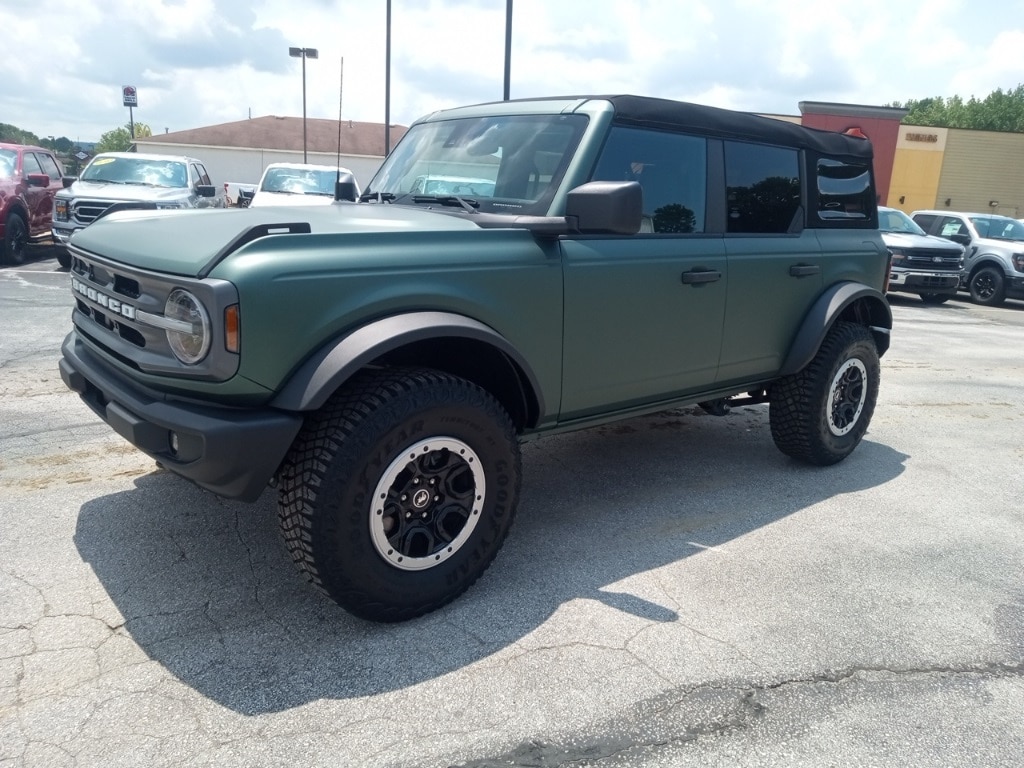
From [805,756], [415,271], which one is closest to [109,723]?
[415,271]

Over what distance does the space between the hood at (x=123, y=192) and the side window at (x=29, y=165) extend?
1.07 metres

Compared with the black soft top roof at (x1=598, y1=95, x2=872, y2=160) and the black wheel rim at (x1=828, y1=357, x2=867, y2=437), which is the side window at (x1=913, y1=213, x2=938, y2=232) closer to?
the black soft top roof at (x1=598, y1=95, x2=872, y2=160)

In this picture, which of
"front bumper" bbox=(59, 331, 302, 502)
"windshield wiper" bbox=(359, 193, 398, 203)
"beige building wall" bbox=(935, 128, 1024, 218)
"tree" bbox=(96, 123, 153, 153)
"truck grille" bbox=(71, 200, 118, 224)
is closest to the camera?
"front bumper" bbox=(59, 331, 302, 502)

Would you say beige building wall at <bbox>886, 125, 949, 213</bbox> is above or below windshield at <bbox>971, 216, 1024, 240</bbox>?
above

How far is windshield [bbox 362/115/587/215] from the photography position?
3.61 m

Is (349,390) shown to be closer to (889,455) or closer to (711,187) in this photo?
(711,187)

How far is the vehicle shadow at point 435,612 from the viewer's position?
2.75 m

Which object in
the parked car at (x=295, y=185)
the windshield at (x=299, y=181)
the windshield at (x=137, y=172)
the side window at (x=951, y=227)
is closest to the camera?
the windshield at (x=137, y=172)

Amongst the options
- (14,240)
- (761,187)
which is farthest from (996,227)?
(14,240)

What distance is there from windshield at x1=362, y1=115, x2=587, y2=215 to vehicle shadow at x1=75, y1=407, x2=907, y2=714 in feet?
5.16

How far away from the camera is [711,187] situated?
4.13 metres

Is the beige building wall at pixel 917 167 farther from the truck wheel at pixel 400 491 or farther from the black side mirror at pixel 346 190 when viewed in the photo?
the truck wheel at pixel 400 491

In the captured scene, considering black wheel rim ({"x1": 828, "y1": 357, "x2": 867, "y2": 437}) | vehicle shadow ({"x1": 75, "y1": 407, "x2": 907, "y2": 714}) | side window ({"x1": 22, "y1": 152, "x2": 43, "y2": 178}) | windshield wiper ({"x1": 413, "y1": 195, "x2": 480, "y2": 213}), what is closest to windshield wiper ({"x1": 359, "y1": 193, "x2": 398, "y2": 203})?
windshield wiper ({"x1": 413, "y1": 195, "x2": 480, "y2": 213})

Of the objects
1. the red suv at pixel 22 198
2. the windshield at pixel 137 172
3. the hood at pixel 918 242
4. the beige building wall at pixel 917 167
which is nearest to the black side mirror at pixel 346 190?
the windshield at pixel 137 172
